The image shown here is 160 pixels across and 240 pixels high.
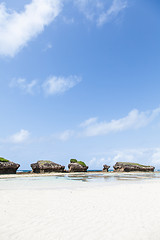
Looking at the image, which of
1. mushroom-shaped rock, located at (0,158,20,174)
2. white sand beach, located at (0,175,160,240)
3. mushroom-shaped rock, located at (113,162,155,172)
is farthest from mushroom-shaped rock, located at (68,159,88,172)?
white sand beach, located at (0,175,160,240)

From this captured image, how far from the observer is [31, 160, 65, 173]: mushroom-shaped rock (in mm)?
71500

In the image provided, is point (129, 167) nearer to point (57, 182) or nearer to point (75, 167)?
point (75, 167)

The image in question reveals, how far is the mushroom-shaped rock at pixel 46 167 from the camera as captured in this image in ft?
235

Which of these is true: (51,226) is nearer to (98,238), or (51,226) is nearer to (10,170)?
(98,238)

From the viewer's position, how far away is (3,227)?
6.68 m

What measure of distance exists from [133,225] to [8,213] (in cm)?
599

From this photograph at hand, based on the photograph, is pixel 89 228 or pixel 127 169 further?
pixel 127 169

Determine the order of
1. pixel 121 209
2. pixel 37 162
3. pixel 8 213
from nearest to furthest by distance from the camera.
→ 1. pixel 8 213
2. pixel 121 209
3. pixel 37 162

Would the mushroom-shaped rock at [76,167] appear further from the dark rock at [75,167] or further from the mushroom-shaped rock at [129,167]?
the mushroom-shaped rock at [129,167]

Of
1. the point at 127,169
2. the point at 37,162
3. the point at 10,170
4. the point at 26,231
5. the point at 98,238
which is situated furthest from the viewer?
the point at 127,169

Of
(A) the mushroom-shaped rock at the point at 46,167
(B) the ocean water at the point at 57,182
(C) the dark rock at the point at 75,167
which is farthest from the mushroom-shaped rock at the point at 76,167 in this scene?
(B) the ocean water at the point at 57,182

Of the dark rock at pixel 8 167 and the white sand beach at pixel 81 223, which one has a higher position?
the dark rock at pixel 8 167

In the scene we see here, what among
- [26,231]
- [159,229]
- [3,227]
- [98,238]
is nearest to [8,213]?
[3,227]

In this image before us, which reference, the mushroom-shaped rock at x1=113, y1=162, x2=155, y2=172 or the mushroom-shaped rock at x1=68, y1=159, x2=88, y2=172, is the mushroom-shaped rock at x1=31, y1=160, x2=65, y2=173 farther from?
the mushroom-shaped rock at x1=113, y1=162, x2=155, y2=172
